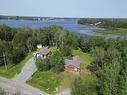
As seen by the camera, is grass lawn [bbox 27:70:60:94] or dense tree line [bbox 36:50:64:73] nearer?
grass lawn [bbox 27:70:60:94]

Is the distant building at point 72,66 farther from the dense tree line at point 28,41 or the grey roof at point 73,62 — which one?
the dense tree line at point 28,41

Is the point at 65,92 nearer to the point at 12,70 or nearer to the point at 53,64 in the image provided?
the point at 53,64

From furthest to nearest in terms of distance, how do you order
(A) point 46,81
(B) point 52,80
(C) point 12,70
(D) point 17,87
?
(C) point 12,70 < (B) point 52,80 < (A) point 46,81 < (D) point 17,87

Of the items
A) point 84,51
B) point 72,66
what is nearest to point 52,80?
point 72,66

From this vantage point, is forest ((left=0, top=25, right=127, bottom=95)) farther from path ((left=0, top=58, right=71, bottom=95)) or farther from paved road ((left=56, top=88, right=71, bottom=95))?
paved road ((left=56, top=88, right=71, bottom=95))

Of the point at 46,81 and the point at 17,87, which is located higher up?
the point at 46,81
